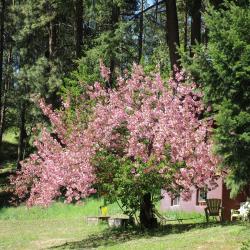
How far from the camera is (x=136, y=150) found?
15289 millimetres

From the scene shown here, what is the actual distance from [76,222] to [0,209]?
7.92 m

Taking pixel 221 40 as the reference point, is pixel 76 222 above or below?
below

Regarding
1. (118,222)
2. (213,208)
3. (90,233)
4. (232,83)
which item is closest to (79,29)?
(118,222)

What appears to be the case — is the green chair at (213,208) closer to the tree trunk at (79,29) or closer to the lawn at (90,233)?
the lawn at (90,233)

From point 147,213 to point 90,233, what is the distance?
2530 mm

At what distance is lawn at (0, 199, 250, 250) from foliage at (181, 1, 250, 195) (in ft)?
5.07

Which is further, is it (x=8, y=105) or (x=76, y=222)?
(x=8, y=105)

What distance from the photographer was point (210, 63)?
13617mm

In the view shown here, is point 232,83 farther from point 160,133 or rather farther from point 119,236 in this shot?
point 119,236

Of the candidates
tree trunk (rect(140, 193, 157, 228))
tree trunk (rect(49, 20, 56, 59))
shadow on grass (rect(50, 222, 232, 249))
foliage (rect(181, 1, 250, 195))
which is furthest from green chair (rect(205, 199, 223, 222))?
tree trunk (rect(49, 20, 56, 59))

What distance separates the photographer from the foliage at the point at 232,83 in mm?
12336

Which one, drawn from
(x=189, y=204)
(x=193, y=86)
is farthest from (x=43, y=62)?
(x=193, y=86)

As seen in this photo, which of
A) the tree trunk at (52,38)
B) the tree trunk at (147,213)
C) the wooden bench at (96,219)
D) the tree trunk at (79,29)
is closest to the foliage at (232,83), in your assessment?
the tree trunk at (147,213)

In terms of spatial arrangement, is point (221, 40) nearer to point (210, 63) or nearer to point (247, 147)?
point (210, 63)
